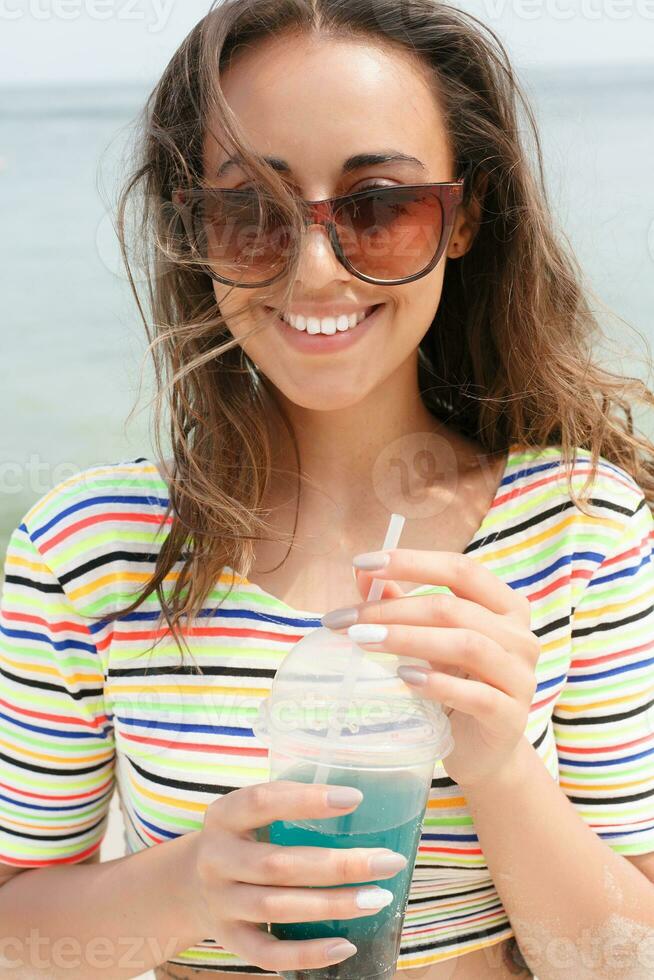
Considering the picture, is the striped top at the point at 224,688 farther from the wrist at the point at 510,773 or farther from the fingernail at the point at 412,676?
the fingernail at the point at 412,676

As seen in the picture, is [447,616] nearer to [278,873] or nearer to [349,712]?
[349,712]

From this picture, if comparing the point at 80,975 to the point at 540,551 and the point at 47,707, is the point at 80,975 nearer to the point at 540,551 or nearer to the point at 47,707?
the point at 47,707

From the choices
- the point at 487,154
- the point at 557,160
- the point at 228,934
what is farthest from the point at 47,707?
the point at 557,160

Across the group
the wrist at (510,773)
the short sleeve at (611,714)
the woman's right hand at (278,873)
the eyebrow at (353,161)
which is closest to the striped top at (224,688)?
the short sleeve at (611,714)

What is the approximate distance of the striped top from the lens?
1341 millimetres

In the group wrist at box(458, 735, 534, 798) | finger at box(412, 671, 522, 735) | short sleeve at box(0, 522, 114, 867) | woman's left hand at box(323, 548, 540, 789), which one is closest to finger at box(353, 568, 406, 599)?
woman's left hand at box(323, 548, 540, 789)

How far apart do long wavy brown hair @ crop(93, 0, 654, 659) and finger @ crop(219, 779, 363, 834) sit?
0.38 m

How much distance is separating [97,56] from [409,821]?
2.10 metres

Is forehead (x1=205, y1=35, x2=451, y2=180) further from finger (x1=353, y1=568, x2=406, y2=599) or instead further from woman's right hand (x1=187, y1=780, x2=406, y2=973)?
woman's right hand (x1=187, y1=780, x2=406, y2=973)

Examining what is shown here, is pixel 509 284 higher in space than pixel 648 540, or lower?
higher

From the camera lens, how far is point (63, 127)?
2.78 m

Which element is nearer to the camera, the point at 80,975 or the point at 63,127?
the point at 80,975

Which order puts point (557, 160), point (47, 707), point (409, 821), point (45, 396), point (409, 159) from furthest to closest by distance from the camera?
point (45, 396) < point (557, 160) < point (47, 707) < point (409, 159) < point (409, 821)

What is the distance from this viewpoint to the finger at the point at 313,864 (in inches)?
37.7
